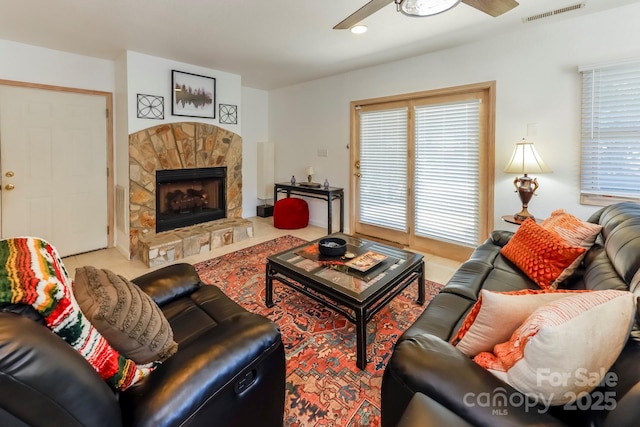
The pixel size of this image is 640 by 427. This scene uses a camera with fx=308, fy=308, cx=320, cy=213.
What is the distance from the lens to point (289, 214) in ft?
16.0

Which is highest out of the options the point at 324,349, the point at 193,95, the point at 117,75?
the point at 117,75

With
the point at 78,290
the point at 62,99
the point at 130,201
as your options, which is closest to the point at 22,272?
the point at 78,290

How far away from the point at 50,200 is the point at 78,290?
11.2ft

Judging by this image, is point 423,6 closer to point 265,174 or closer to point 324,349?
point 324,349

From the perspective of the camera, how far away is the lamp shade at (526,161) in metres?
2.77

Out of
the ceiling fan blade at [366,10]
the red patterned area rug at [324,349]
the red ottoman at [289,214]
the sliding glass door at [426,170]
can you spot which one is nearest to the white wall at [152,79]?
the red ottoman at [289,214]

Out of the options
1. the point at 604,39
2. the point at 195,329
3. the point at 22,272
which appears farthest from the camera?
the point at 604,39

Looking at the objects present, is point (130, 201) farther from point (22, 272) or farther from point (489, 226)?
A: point (489, 226)

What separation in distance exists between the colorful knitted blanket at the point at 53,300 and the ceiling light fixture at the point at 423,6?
197cm

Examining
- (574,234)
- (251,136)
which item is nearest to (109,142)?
(251,136)

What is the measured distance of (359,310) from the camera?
1.77m

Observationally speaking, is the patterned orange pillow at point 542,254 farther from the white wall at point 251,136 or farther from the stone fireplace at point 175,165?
the white wall at point 251,136

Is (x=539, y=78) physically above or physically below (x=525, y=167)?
above

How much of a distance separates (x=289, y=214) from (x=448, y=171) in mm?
2421
